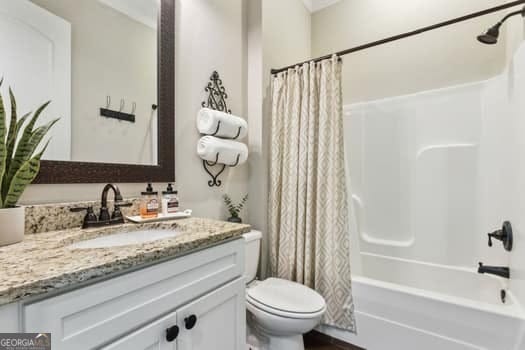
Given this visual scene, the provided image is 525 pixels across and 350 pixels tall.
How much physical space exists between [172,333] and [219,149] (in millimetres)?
1028

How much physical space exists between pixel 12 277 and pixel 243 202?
145 cm

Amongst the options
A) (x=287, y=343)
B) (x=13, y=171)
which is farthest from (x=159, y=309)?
(x=287, y=343)

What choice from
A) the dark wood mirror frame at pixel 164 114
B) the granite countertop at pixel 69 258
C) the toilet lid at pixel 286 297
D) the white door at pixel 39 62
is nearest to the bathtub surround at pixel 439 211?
the toilet lid at pixel 286 297

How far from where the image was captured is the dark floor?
5.39 ft

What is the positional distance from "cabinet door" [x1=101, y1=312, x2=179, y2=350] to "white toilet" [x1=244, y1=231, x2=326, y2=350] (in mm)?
652

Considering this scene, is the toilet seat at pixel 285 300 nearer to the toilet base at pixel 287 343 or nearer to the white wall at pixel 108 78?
the toilet base at pixel 287 343

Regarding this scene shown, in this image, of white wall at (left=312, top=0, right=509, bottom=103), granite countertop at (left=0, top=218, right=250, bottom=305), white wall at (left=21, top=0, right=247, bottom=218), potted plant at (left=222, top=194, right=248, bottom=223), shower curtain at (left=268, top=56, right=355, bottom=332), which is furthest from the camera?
white wall at (left=312, top=0, right=509, bottom=103)

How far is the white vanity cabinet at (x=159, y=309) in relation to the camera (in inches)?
21.5

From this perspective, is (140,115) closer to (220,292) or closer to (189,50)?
(189,50)

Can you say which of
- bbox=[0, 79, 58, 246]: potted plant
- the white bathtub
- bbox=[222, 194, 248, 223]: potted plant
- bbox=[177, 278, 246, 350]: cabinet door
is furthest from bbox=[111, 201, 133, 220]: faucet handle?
the white bathtub

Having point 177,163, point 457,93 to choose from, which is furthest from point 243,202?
point 457,93

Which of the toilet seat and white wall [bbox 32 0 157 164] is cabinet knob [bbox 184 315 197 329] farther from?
white wall [bbox 32 0 157 164]

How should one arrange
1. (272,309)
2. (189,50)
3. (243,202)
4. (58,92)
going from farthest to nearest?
(243,202) → (189,50) → (272,309) → (58,92)

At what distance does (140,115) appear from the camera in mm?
1319
